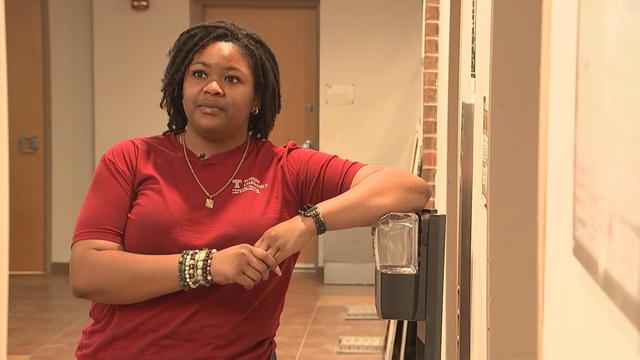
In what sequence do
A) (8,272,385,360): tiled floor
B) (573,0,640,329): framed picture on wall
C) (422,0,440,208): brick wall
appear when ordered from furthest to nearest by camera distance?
(8,272,385,360): tiled floor
(422,0,440,208): brick wall
(573,0,640,329): framed picture on wall

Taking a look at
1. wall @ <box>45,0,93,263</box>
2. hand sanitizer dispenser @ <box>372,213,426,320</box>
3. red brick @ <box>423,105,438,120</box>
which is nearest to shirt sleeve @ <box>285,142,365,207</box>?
hand sanitizer dispenser @ <box>372,213,426,320</box>

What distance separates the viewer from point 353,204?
2088mm

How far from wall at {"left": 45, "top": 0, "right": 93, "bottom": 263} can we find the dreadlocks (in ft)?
21.6

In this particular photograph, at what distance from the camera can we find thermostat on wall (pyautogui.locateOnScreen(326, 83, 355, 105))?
8.39 m

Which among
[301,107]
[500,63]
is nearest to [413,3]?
[301,107]

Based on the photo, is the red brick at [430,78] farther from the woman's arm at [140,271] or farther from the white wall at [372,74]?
the white wall at [372,74]

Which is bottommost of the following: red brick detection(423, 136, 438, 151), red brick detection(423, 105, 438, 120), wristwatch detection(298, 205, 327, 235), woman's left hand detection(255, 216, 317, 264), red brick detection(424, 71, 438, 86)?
woman's left hand detection(255, 216, 317, 264)

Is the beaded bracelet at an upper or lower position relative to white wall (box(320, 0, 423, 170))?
lower

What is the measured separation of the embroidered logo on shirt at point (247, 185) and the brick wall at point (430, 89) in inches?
66.9

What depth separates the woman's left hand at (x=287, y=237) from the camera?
6.53ft

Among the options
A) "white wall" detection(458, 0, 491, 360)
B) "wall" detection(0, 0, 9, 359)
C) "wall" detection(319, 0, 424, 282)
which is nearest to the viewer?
"white wall" detection(458, 0, 491, 360)

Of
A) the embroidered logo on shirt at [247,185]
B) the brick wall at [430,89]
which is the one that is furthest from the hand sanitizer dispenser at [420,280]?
the brick wall at [430,89]

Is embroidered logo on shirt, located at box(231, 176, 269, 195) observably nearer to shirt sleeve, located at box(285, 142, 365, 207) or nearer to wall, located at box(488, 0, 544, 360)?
shirt sleeve, located at box(285, 142, 365, 207)

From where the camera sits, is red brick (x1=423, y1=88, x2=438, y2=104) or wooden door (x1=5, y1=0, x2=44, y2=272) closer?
red brick (x1=423, y1=88, x2=438, y2=104)
